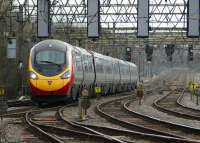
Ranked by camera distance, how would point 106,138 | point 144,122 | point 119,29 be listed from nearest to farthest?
point 106,138 → point 144,122 → point 119,29

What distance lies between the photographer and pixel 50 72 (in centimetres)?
2816

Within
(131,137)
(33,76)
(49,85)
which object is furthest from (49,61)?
(131,137)

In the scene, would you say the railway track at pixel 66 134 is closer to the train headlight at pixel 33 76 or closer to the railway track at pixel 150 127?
the railway track at pixel 150 127

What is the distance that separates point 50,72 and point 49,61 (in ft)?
1.80

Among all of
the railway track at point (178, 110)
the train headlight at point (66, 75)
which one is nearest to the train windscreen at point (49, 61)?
the train headlight at point (66, 75)

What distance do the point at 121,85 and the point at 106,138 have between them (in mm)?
40538

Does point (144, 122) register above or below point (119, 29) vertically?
below

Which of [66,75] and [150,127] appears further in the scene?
[66,75]

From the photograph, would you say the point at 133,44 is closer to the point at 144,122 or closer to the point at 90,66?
the point at 90,66

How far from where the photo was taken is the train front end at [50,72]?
28094mm

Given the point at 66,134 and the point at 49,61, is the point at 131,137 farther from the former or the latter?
the point at 49,61

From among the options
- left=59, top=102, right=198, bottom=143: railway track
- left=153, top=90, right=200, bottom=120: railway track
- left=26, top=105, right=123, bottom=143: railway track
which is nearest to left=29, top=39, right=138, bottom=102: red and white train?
left=153, top=90, right=200, bottom=120: railway track

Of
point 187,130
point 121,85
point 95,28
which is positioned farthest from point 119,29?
point 187,130

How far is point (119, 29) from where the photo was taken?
59.7 m
